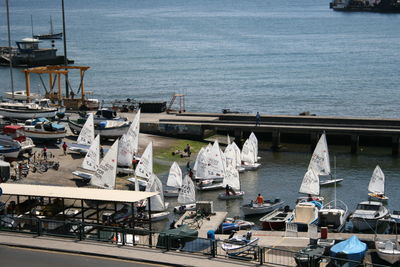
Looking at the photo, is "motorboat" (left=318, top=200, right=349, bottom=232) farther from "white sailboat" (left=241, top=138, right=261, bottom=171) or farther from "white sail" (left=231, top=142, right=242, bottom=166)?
"white sailboat" (left=241, top=138, right=261, bottom=171)

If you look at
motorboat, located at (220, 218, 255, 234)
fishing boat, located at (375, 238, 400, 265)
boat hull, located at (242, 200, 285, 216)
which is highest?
fishing boat, located at (375, 238, 400, 265)

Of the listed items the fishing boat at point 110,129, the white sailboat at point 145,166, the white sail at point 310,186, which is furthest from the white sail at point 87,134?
the white sail at point 310,186

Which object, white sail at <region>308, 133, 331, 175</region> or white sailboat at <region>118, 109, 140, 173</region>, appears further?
white sail at <region>308, 133, 331, 175</region>

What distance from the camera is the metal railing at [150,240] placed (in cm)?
3244

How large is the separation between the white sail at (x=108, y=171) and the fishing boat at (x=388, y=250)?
2236cm

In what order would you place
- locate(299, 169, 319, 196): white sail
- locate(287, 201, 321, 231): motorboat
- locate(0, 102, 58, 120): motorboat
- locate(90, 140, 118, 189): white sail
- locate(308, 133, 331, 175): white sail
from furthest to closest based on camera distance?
locate(0, 102, 58, 120): motorboat < locate(308, 133, 331, 175): white sail < locate(299, 169, 319, 196): white sail < locate(90, 140, 118, 189): white sail < locate(287, 201, 321, 231): motorboat

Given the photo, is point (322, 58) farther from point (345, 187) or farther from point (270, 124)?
point (345, 187)

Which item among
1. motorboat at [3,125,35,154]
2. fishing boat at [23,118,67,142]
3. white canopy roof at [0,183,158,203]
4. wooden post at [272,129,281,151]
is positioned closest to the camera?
white canopy roof at [0,183,158,203]

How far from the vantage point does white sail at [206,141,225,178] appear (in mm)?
60469

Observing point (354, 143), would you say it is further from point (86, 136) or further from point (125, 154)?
point (86, 136)

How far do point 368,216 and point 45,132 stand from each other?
Answer: 30073 mm

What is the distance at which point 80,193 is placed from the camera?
3691cm

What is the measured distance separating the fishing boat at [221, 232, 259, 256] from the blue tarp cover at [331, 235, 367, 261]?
11.9ft

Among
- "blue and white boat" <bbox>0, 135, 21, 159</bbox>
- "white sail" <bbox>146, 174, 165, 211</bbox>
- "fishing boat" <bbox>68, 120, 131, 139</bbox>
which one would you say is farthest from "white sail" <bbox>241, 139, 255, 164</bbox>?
"blue and white boat" <bbox>0, 135, 21, 159</bbox>
